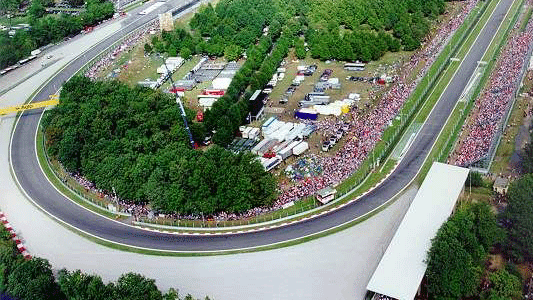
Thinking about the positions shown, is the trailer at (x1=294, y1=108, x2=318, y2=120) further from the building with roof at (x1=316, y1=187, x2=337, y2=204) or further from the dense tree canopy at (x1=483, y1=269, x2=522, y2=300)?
the dense tree canopy at (x1=483, y1=269, x2=522, y2=300)

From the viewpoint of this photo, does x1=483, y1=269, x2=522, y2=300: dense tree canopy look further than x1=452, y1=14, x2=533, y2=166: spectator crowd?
No

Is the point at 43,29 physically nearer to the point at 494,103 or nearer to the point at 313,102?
the point at 313,102

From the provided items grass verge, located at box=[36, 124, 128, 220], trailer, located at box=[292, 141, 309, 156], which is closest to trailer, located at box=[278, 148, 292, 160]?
trailer, located at box=[292, 141, 309, 156]

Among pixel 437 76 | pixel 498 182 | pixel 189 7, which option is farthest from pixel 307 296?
pixel 189 7

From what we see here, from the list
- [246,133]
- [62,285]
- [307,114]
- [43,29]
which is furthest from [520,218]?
[43,29]

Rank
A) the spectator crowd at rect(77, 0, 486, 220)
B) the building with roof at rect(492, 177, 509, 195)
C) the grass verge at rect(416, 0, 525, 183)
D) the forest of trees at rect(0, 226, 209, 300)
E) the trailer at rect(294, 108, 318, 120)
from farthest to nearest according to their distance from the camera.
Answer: the trailer at rect(294, 108, 318, 120) < the grass verge at rect(416, 0, 525, 183) < the spectator crowd at rect(77, 0, 486, 220) < the building with roof at rect(492, 177, 509, 195) < the forest of trees at rect(0, 226, 209, 300)

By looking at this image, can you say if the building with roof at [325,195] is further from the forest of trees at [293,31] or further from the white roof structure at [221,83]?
the white roof structure at [221,83]

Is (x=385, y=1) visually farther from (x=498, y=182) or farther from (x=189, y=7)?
(x=498, y=182)
